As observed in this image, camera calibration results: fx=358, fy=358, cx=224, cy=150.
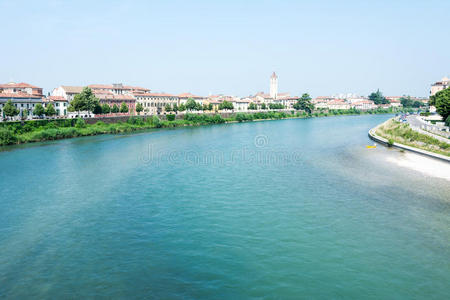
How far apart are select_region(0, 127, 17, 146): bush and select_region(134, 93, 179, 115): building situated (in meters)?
56.8

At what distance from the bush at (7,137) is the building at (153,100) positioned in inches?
2235

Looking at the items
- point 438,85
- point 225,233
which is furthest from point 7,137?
point 438,85

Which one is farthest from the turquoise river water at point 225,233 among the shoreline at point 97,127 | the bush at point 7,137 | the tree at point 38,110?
the tree at point 38,110

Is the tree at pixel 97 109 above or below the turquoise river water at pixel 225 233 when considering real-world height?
above

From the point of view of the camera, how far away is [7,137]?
46969mm

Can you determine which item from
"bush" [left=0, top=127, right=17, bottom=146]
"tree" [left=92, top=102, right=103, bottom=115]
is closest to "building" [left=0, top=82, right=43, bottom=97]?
"tree" [left=92, top=102, right=103, bottom=115]

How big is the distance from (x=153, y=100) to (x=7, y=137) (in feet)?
220

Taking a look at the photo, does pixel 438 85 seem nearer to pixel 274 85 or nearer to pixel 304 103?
pixel 304 103

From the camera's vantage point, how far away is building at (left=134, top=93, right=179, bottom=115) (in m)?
108

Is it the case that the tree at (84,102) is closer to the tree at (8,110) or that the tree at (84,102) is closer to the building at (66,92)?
the tree at (8,110)

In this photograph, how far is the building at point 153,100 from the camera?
10753 centimetres

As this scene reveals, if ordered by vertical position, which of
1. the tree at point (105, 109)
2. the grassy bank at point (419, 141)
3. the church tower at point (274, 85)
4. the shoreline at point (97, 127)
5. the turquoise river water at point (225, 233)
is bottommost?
the turquoise river water at point (225, 233)

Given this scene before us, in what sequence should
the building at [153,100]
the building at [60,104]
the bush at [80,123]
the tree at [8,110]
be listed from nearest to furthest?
the tree at [8,110]
the bush at [80,123]
the building at [60,104]
the building at [153,100]

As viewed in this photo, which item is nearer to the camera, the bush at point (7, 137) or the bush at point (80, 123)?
the bush at point (7, 137)
